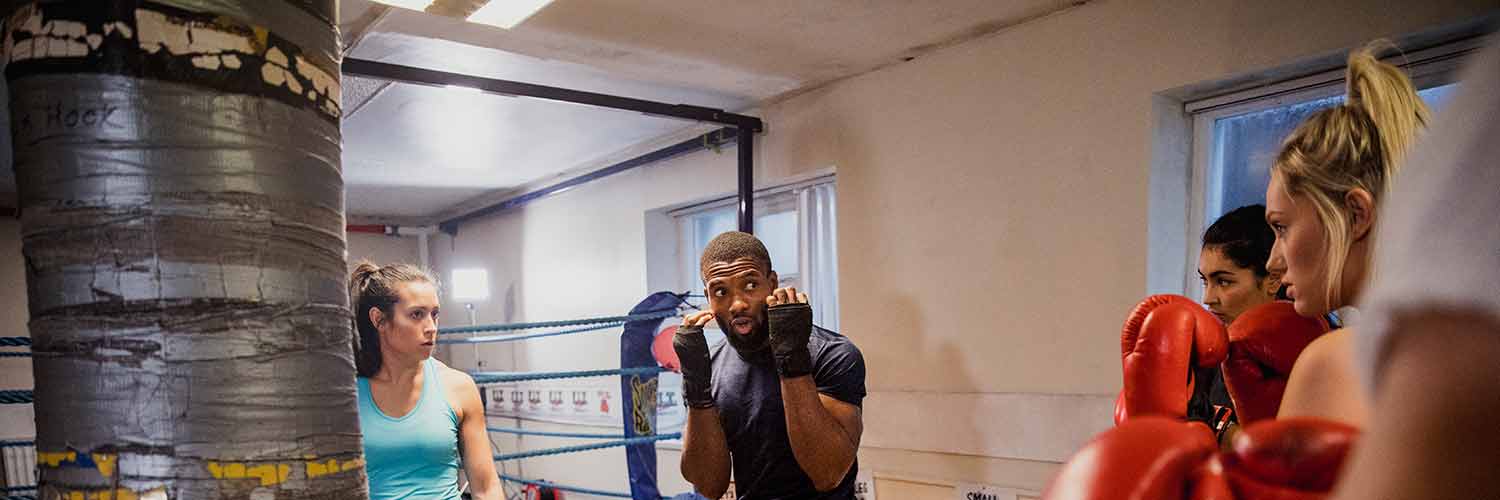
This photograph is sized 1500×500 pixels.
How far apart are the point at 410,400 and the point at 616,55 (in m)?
1.63

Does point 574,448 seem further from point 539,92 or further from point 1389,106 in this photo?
point 1389,106

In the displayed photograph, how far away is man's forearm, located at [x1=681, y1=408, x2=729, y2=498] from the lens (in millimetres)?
1988

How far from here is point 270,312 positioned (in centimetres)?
62

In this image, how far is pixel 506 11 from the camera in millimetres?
2479

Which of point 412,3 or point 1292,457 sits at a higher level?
point 412,3

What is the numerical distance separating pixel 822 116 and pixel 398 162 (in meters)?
3.08

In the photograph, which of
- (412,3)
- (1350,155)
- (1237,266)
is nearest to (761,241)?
(412,3)

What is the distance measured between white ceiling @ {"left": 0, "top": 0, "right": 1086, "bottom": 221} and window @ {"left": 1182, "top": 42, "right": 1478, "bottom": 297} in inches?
24.4

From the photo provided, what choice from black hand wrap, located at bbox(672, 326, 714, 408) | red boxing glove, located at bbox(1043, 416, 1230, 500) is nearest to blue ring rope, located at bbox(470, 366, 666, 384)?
black hand wrap, located at bbox(672, 326, 714, 408)

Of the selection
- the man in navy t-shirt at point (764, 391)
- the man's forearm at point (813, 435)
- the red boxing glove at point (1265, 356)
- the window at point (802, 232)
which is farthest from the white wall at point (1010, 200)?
the red boxing glove at point (1265, 356)

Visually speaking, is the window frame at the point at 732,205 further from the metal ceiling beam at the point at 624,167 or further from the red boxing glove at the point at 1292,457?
the red boxing glove at the point at 1292,457

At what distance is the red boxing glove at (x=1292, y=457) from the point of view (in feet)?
1.67

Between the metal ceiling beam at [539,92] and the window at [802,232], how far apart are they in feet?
1.39

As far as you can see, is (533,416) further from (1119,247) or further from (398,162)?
(1119,247)
